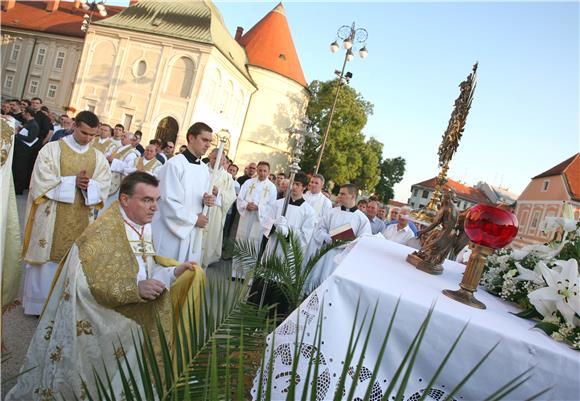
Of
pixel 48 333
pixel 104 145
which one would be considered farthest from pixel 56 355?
pixel 104 145

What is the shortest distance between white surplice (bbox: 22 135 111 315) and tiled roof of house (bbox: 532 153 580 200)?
4602 cm

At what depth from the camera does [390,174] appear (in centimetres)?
6619

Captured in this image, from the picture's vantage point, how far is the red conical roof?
40188mm

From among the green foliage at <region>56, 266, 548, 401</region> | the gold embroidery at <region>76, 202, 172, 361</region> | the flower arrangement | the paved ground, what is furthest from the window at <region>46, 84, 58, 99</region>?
the flower arrangement

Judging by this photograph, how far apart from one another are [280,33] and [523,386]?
4537 cm

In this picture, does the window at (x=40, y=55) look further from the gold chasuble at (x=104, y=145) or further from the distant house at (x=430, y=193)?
the distant house at (x=430, y=193)

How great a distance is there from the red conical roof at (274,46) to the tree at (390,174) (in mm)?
27517

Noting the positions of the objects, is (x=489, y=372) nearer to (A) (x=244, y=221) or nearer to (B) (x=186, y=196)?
(B) (x=186, y=196)

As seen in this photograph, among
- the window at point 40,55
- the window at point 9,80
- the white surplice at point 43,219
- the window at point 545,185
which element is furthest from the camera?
the window at point 545,185

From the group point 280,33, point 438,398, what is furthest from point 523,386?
point 280,33

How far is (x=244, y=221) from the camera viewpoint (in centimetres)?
883

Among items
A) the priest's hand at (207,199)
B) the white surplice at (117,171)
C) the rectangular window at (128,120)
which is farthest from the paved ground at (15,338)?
the rectangular window at (128,120)

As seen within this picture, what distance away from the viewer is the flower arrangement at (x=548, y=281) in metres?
1.42

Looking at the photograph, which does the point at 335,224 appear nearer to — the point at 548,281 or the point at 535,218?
the point at 548,281
